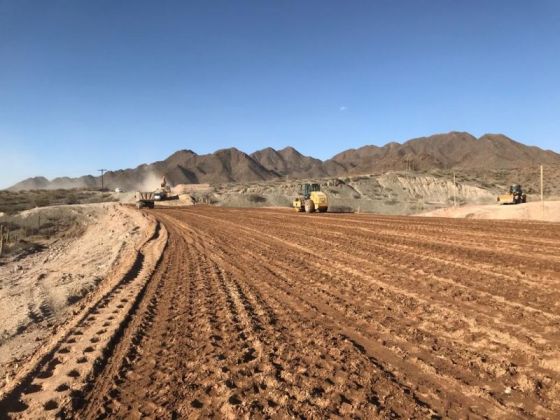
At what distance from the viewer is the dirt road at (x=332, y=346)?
4.49 meters

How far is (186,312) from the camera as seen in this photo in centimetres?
780

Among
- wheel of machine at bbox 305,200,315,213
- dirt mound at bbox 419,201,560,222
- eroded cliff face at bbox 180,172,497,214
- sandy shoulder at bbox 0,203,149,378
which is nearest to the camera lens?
sandy shoulder at bbox 0,203,149,378

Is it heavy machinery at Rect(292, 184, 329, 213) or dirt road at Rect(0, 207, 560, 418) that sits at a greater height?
heavy machinery at Rect(292, 184, 329, 213)

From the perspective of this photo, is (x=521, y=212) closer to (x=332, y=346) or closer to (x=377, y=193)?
(x=332, y=346)

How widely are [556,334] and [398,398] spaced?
9.65 feet

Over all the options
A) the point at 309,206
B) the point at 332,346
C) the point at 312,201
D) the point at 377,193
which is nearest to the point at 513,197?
the point at 312,201

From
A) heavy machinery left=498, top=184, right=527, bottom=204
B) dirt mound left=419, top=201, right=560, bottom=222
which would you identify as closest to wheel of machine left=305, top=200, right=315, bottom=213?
dirt mound left=419, top=201, right=560, bottom=222

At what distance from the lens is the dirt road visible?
4488 mm

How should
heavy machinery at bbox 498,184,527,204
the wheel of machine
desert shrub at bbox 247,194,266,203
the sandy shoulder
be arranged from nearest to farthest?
the sandy shoulder < the wheel of machine < heavy machinery at bbox 498,184,527,204 < desert shrub at bbox 247,194,266,203

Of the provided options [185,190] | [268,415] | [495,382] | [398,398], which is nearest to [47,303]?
[268,415]

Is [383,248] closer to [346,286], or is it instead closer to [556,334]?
[346,286]

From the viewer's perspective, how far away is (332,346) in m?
5.92

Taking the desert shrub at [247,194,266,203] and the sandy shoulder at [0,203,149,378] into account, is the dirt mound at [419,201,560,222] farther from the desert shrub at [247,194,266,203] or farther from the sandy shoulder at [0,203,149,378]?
the desert shrub at [247,194,266,203]

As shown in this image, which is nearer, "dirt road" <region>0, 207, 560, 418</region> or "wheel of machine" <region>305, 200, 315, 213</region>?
"dirt road" <region>0, 207, 560, 418</region>
